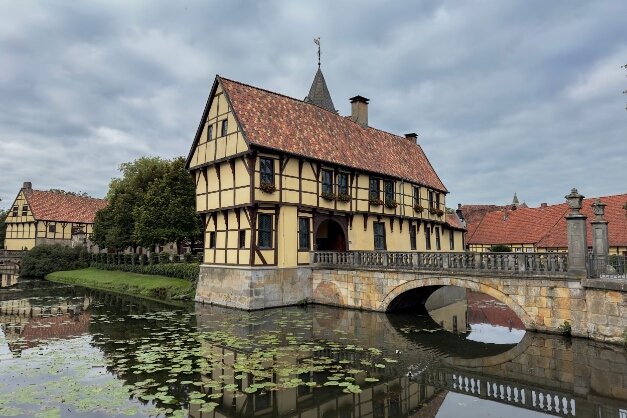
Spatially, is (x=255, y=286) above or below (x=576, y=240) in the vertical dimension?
below

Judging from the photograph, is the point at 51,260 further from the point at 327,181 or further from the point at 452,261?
the point at 452,261

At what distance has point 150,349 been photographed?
12.2 m

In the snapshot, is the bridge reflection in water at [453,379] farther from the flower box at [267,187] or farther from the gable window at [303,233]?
the gable window at [303,233]

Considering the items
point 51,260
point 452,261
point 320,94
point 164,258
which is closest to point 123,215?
point 164,258

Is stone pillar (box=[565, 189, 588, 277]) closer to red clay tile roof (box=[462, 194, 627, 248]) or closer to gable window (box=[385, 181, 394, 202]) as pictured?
gable window (box=[385, 181, 394, 202])

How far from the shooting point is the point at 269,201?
19.3 m

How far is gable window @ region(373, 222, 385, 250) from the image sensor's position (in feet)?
83.7

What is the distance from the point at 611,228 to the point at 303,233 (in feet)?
73.0

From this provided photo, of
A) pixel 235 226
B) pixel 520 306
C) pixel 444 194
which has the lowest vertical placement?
pixel 520 306

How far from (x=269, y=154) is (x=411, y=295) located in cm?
917

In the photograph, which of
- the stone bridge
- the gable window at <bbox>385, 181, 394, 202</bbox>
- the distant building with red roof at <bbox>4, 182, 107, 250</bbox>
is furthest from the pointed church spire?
the distant building with red roof at <bbox>4, 182, 107, 250</bbox>

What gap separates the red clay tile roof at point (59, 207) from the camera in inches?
2034

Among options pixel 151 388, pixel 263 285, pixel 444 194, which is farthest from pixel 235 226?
pixel 444 194

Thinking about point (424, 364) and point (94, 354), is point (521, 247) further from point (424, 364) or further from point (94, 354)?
point (94, 354)
